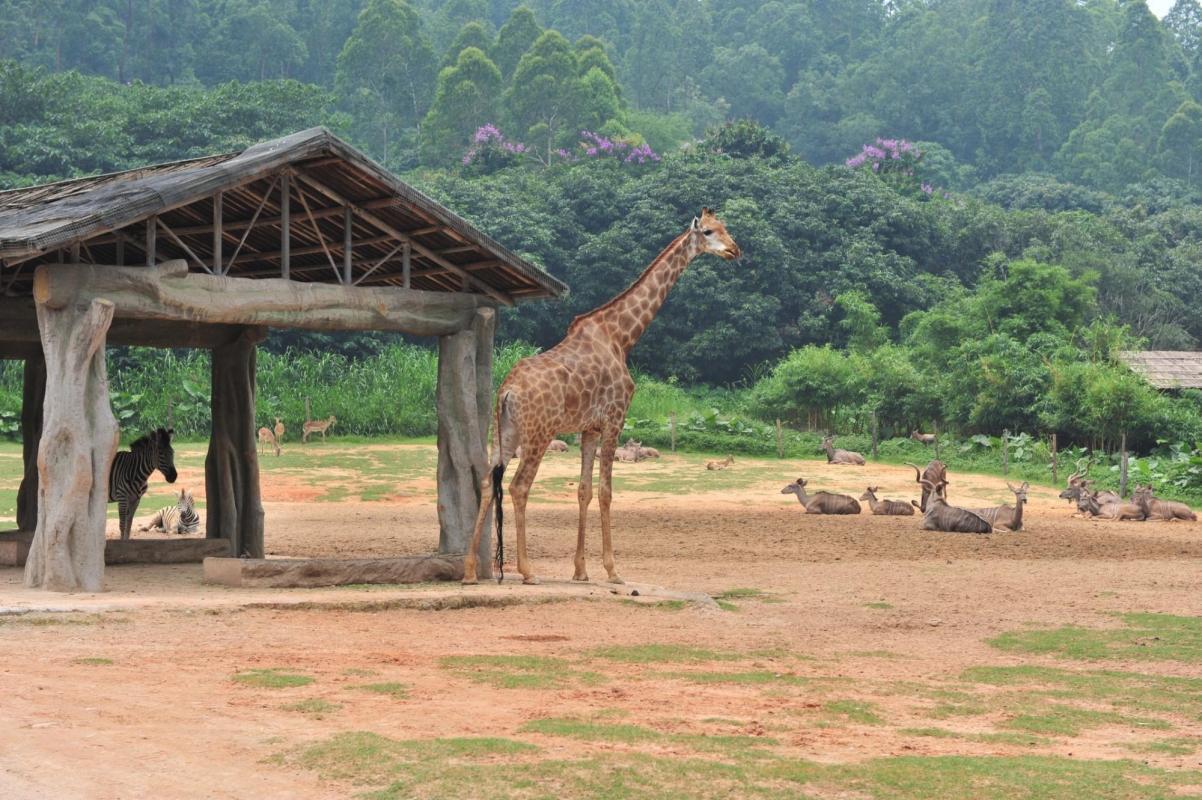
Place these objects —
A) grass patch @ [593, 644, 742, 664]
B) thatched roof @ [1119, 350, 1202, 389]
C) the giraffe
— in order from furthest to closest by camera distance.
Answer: thatched roof @ [1119, 350, 1202, 389] → the giraffe → grass patch @ [593, 644, 742, 664]

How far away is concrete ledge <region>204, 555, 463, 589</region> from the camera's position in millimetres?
Result: 14828

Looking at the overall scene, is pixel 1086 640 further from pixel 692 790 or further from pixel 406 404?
pixel 406 404

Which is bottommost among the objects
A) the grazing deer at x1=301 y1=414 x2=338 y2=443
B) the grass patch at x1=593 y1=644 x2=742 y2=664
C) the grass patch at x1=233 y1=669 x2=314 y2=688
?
the grass patch at x1=593 y1=644 x2=742 y2=664

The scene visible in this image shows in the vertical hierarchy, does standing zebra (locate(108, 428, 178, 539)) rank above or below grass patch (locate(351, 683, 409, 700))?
above

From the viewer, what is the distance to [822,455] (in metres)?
38.6

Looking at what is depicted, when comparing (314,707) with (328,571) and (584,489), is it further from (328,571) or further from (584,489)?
(584,489)

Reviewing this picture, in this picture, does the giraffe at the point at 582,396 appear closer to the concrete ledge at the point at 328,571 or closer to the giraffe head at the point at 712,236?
the giraffe head at the point at 712,236

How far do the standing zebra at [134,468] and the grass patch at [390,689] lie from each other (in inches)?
379

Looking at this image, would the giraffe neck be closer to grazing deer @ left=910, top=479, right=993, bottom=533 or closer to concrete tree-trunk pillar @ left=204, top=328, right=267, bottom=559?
concrete tree-trunk pillar @ left=204, top=328, right=267, bottom=559

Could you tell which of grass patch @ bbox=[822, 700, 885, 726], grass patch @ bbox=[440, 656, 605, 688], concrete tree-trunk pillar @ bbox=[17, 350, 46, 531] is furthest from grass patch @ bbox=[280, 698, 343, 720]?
concrete tree-trunk pillar @ bbox=[17, 350, 46, 531]

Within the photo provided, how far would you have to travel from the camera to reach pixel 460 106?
77.5 meters

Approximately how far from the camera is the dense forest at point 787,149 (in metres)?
44.2

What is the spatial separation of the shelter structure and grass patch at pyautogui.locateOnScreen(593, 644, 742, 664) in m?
3.53

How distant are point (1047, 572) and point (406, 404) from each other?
22.6 m
